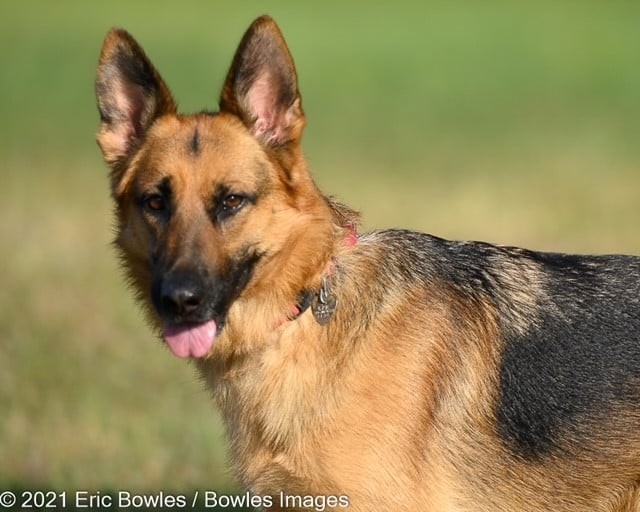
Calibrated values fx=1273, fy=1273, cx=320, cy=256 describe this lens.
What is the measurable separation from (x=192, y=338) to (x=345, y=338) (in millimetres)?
700

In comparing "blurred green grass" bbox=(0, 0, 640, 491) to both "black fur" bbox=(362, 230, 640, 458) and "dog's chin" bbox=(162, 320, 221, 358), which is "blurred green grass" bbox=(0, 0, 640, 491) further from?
"black fur" bbox=(362, 230, 640, 458)

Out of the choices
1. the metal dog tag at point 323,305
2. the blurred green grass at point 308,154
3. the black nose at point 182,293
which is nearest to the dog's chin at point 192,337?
the black nose at point 182,293

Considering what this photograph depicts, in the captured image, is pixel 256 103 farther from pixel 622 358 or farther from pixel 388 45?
pixel 388 45

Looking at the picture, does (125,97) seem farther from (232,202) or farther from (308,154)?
(308,154)

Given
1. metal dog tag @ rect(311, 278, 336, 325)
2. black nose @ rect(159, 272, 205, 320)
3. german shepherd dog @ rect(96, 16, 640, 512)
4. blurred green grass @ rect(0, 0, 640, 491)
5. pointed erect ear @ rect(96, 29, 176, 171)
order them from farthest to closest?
blurred green grass @ rect(0, 0, 640, 491)
pointed erect ear @ rect(96, 29, 176, 171)
metal dog tag @ rect(311, 278, 336, 325)
german shepherd dog @ rect(96, 16, 640, 512)
black nose @ rect(159, 272, 205, 320)

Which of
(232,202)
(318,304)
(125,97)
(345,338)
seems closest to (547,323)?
(345,338)

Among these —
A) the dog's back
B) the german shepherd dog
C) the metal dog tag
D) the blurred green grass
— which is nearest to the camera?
the german shepherd dog

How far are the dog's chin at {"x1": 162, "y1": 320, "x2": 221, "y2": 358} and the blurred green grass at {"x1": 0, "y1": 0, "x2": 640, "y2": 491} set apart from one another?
2487 millimetres

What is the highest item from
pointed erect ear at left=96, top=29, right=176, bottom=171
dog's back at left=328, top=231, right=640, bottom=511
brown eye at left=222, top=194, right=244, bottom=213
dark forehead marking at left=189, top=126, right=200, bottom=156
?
pointed erect ear at left=96, top=29, right=176, bottom=171

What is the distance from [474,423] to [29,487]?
3.41 meters

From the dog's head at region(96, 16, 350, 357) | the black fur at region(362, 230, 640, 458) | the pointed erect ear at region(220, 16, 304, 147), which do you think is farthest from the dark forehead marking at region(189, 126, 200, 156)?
the black fur at region(362, 230, 640, 458)

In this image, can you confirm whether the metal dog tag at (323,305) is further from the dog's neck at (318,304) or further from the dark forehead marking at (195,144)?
the dark forehead marking at (195,144)

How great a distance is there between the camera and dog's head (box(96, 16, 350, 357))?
18.6ft

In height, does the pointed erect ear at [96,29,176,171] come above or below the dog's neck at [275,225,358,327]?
above
